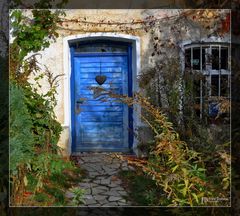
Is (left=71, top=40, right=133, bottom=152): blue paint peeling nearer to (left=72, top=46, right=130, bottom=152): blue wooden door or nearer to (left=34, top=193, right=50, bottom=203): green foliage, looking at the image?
(left=72, top=46, right=130, bottom=152): blue wooden door

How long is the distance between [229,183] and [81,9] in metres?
4.60

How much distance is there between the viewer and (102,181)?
5.60m

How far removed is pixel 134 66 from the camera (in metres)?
7.13

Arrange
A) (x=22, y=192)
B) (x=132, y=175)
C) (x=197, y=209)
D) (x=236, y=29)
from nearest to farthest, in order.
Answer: (x=197, y=209), (x=22, y=192), (x=132, y=175), (x=236, y=29)

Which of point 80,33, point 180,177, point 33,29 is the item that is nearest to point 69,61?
point 80,33

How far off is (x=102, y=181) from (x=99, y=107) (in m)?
2.17

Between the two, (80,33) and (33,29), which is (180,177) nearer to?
(80,33)

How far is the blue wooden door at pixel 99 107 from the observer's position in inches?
286

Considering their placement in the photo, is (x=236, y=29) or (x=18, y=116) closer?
(x=18, y=116)

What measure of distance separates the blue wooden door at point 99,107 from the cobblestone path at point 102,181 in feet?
1.34

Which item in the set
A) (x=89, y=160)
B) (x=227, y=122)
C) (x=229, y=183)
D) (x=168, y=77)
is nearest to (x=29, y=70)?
(x=89, y=160)

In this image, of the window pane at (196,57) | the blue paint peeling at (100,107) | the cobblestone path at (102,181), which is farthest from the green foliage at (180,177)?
the window pane at (196,57)

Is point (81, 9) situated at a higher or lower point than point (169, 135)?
higher

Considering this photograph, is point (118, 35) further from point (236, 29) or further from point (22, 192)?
point (22, 192)
